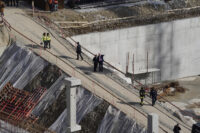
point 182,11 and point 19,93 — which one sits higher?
point 182,11

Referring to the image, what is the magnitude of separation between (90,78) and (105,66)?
331 centimetres

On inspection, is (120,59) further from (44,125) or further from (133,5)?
(44,125)

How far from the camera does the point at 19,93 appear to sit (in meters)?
33.2

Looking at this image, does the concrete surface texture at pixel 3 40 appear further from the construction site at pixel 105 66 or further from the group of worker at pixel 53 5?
the group of worker at pixel 53 5

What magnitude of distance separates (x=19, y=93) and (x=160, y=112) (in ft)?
29.6

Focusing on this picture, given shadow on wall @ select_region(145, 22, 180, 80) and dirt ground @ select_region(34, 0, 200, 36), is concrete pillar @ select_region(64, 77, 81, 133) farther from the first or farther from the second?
shadow on wall @ select_region(145, 22, 180, 80)

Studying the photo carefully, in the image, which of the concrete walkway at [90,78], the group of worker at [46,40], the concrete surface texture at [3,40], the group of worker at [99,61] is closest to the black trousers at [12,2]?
the concrete walkway at [90,78]

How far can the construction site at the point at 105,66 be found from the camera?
2880cm

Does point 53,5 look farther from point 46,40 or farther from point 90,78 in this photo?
point 90,78

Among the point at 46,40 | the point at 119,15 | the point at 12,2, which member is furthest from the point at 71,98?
the point at 12,2

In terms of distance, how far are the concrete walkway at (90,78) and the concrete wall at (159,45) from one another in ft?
12.6

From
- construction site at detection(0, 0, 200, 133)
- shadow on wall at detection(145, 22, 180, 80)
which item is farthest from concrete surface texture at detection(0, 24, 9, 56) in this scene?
shadow on wall at detection(145, 22, 180, 80)

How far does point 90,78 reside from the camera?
32.7 meters

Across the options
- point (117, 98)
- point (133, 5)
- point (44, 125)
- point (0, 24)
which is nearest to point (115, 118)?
point (117, 98)
